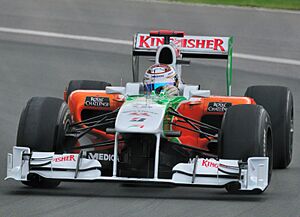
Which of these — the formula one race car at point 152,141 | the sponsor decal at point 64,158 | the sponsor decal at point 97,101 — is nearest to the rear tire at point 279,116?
the formula one race car at point 152,141

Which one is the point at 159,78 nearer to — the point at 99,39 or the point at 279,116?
the point at 279,116

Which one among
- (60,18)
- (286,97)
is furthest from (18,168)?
(60,18)

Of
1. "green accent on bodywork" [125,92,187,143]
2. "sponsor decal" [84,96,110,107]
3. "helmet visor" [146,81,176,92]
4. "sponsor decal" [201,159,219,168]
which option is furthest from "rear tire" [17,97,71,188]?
"sponsor decal" [201,159,219,168]

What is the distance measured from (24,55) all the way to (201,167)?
12700 millimetres

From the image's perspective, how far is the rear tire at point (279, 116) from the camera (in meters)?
13.8

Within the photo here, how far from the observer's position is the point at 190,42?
14945 mm

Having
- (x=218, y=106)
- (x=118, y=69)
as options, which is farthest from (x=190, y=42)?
(x=118, y=69)

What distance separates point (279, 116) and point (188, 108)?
1258mm

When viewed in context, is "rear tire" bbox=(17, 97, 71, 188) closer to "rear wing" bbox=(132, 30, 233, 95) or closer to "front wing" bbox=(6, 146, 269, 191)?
"front wing" bbox=(6, 146, 269, 191)

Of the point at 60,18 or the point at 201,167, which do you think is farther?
the point at 60,18

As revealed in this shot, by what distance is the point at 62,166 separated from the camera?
11.7 metres

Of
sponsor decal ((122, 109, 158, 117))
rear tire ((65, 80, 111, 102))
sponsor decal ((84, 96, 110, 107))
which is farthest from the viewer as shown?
rear tire ((65, 80, 111, 102))

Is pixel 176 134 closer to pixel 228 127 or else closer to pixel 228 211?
pixel 228 127

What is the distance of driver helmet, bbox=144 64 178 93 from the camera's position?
13.4 meters
